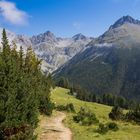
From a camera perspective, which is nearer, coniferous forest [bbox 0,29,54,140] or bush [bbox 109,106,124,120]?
coniferous forest [bbox 0,29,54,140]

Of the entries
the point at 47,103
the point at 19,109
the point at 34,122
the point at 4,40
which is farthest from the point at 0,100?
the point at 47,103

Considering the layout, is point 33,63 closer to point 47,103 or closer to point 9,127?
point 47,103

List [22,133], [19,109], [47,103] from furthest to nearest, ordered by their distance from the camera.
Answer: [47,103]
[19,109]
[22,133]

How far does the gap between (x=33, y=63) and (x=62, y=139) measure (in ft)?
160

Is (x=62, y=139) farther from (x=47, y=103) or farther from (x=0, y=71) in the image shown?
(x=47, y=103)

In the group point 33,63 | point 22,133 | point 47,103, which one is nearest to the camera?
point 22,133

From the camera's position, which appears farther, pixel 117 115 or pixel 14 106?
pixel 117 115

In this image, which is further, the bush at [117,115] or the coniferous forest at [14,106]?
the bush at [117,115]

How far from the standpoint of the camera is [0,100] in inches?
1437

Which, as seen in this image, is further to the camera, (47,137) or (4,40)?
(4,40)

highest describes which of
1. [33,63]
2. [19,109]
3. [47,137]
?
[33,63]

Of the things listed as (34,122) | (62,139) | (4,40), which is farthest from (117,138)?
(4,40)

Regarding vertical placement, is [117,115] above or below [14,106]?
below

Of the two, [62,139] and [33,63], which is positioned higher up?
[33,63]
